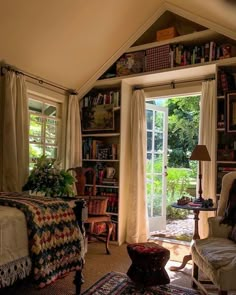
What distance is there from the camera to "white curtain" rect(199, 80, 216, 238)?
3549 millimetres

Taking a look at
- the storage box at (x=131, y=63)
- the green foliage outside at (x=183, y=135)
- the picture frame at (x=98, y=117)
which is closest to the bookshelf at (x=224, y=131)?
the storage box at (x=131, y=63)

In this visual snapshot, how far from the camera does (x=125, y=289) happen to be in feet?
8.29

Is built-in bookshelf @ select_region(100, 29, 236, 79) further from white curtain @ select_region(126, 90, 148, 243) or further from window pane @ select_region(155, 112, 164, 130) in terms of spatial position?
window pane @ select_region(155, 112, 164, 130)

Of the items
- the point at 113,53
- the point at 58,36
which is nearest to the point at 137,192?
the point at 113,53

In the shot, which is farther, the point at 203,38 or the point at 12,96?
the point at 203,38

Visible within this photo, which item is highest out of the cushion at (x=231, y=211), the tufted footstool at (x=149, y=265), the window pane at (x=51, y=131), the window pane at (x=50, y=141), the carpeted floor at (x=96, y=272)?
the window pane at (x=51, y=131)

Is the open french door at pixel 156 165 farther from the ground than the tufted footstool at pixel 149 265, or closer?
farther from the ground

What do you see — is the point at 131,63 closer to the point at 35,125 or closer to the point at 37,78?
the point at 37,78

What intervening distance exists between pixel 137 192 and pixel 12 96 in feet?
6.85

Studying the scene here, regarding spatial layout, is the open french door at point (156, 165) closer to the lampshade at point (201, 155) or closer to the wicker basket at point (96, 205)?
the wicker basket at point (96, 205)

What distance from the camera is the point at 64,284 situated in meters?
2.58

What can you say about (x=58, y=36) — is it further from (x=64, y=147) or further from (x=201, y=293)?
(x=201, y=293)

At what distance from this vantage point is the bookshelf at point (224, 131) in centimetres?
333

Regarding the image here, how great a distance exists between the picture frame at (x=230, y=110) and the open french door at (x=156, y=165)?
53.4 inches
